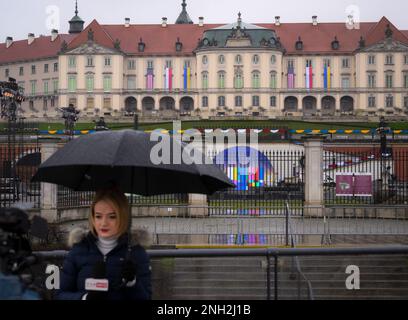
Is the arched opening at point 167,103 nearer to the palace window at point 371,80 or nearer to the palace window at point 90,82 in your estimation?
the palace window at point 90,82

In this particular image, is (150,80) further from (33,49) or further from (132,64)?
(33,49)

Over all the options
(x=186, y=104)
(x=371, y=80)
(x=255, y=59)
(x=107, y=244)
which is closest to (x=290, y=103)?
(x=255, y=59)

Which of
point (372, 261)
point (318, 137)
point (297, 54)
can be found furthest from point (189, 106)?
point (372, 261)

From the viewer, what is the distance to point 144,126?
199 feet

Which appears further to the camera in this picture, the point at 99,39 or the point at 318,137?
the point at 99,39

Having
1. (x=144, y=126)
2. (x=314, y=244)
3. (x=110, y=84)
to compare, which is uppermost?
(x=110, y=84)

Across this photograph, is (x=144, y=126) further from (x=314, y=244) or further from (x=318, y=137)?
(x=314, y=244)

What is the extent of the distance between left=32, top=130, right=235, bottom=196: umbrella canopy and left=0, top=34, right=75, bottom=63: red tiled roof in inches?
3198

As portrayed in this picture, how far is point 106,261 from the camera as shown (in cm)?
442

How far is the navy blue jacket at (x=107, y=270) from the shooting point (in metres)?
4.38

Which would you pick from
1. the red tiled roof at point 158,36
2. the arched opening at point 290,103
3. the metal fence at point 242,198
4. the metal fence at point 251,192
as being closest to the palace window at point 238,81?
the arched opening at point 290,103

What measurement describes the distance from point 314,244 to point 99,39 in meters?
68.7

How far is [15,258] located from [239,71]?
7487cm
